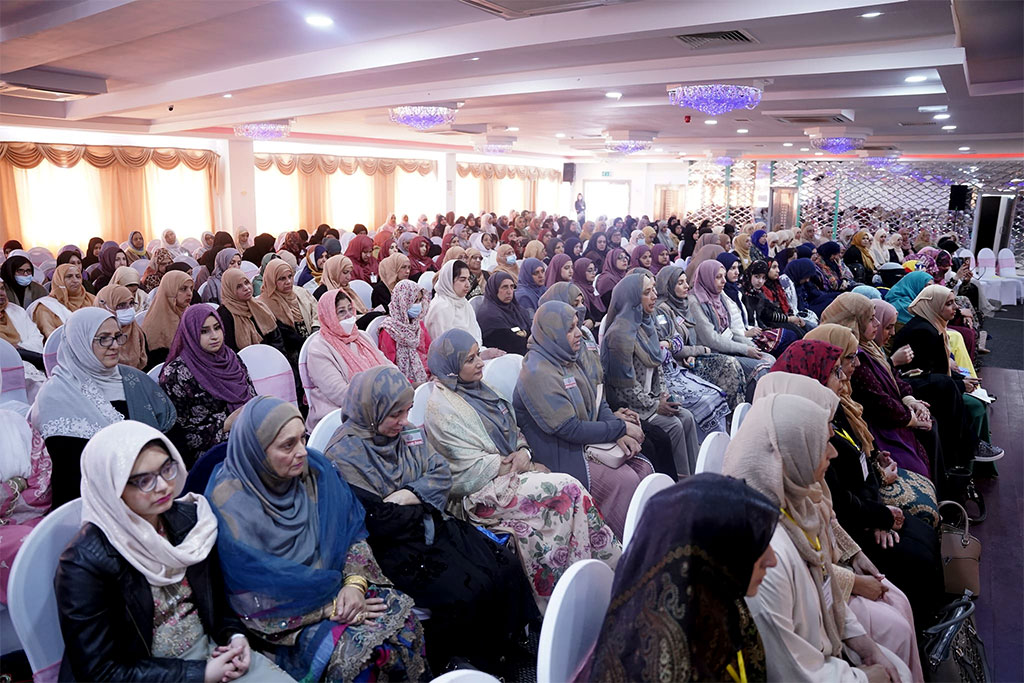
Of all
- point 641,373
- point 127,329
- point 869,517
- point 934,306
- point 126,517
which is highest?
point 934,306

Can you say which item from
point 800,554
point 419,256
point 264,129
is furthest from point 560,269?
point 264,129

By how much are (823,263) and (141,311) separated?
21.4ft

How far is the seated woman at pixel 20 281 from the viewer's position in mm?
5652

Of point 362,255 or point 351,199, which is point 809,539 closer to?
point 362,255

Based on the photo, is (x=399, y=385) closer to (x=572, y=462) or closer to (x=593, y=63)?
(x=572, y=462)

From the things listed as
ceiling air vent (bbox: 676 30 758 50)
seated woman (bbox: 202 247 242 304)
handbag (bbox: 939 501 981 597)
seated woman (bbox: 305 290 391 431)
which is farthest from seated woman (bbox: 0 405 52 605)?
ceiling air vent (bbox: 676 30 758 50)

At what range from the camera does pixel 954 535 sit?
2779 mm

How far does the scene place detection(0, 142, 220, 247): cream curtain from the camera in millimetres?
10898

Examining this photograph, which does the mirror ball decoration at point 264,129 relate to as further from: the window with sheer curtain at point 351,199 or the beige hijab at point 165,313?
the beige hijab at point 165,313

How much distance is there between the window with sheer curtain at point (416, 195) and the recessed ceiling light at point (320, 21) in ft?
43.6

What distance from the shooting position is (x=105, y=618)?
1.59 metres

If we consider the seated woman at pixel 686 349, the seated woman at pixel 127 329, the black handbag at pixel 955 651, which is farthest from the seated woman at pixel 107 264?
the black handbag at pixel 955 651

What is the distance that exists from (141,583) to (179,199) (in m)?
13.2

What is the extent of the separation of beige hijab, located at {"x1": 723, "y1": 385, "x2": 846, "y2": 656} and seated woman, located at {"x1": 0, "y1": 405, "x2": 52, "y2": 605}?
2190mm
